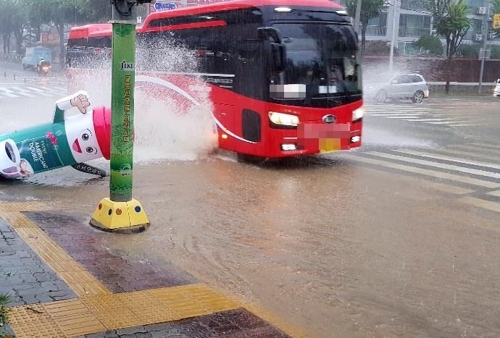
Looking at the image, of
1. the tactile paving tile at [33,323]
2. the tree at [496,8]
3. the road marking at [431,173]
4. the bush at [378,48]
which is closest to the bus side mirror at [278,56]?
the road marking at [431,173]

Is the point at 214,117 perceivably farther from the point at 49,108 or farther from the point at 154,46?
the point at 49,108

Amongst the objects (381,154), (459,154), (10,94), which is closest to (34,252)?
(381,154)

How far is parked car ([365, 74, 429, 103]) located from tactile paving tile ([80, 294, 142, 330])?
98.8 feet

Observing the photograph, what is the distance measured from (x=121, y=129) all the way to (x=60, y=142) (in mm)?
2995

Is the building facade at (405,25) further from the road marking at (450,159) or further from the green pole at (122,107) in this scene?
the green pole at (122,107)

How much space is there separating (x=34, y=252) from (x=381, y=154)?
952cm

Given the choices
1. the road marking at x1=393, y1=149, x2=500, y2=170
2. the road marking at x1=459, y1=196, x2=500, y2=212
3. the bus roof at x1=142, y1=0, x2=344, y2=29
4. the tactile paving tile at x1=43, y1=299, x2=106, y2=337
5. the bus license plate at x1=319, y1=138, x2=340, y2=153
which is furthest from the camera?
the road marking at x1=393, y1=149, x2=500, y2=170

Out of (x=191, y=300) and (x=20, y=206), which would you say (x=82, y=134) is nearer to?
(x=20, y=206)

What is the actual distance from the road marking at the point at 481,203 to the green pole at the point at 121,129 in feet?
16.2

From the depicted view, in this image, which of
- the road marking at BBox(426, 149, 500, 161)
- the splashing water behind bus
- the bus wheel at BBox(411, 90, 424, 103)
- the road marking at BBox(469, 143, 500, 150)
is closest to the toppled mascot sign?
the splashing water behind bus

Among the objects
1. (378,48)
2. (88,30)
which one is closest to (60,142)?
(88,30)

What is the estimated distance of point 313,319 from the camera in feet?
16.6

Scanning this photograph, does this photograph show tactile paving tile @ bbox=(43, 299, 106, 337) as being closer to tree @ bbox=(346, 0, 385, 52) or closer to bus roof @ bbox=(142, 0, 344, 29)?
bus roof @ bbox=(142, 0, 344, 29)

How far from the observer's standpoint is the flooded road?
533 centimetres
